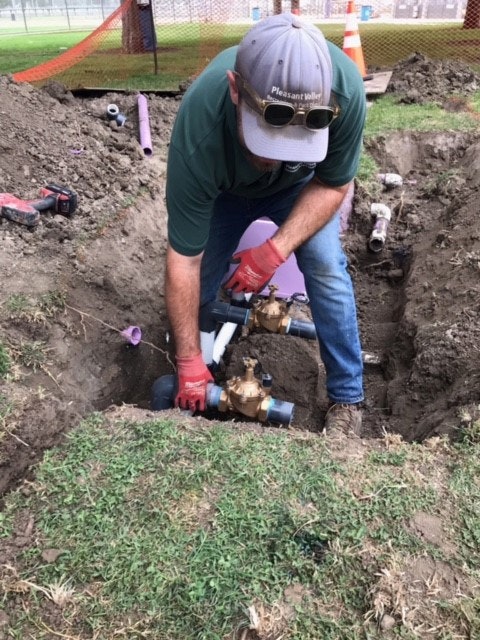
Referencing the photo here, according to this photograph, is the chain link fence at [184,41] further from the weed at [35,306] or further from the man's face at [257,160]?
the man's face at [257,160]

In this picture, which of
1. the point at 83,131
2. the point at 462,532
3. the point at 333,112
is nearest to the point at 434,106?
the point at 83,131

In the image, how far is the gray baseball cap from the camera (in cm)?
179

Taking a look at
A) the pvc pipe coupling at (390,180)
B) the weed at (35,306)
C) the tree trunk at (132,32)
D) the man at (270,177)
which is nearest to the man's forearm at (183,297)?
the man at (270,177)

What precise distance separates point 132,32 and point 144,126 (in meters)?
5.24

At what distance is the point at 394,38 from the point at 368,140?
24.5 ft

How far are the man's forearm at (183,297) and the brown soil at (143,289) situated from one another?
56cm

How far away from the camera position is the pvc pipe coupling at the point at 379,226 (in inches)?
174

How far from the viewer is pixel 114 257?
3.73 metres

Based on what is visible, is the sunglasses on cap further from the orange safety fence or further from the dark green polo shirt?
the orange safety fence

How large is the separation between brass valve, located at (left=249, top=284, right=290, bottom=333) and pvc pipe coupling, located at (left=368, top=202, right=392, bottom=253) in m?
1.46

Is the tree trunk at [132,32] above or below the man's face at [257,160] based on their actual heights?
below

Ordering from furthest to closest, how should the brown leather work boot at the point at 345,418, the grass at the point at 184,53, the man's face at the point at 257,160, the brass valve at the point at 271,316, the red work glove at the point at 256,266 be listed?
the grass at the point at 184,53
the brass valve at the point at 271,316
the brown leather work boot at the point at 345,418
the red work glove at the point at 256,266
the man's face at the point at 257,160

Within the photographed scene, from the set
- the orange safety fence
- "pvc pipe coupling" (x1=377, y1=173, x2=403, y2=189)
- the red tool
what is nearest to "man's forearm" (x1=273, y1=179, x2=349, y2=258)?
the red tool

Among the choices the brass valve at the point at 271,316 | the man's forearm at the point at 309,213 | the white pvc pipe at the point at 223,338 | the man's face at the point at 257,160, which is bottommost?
the white pvc pipe at the point at 223,338
